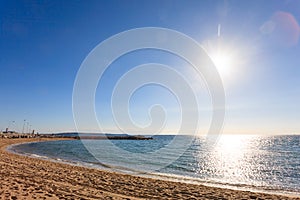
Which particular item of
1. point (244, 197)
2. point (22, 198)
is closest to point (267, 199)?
point (244, 197)

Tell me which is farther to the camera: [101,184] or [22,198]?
[101,184]

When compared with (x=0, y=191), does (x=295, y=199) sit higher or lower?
lower

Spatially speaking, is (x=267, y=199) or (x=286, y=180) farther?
(x=286, y=180)

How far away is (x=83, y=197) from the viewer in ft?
29.3

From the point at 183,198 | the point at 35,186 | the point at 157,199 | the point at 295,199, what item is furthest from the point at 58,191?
the point at 295,199

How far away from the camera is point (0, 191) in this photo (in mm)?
8688

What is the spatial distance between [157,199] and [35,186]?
5489 mm

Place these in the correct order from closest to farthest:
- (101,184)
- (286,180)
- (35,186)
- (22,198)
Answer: (22,198)
(35,186)
(101,184)
(286,180)

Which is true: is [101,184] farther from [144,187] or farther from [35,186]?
[35,186]

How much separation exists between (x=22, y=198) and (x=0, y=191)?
136 cm

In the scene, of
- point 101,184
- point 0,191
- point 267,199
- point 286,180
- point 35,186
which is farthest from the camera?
point 286,180

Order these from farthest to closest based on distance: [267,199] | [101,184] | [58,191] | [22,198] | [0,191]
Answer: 1. [101,184]
2. [267,199]
3. [58,191]
4. [0,191]
5. [22,198]

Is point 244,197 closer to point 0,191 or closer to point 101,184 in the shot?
point 101,184

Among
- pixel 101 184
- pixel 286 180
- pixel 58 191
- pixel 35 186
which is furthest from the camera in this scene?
pixel 286 180
